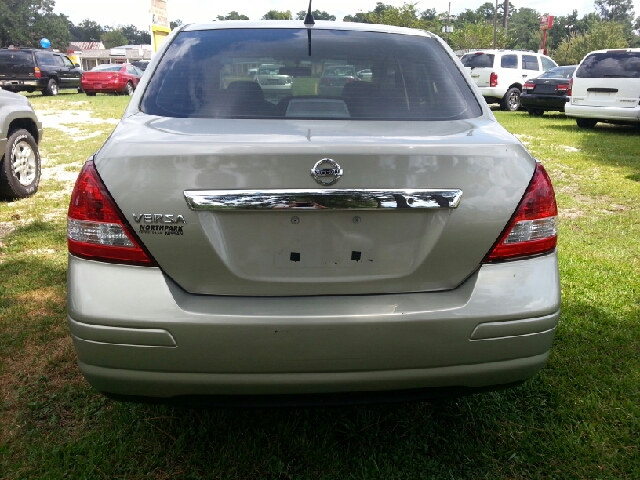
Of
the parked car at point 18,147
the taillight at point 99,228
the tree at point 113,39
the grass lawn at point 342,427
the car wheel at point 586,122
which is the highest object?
the tree at point 113,39

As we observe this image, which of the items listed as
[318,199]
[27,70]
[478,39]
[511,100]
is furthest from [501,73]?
[478,39]

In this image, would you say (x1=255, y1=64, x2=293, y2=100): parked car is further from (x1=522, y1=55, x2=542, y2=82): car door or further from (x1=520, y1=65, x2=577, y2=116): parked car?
(x1=522, y1=55, x2=542, y2=82): car door

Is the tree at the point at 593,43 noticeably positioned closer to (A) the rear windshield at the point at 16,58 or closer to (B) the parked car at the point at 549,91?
(B) the parked car at the point at 549,91

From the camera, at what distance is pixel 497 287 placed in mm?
1979

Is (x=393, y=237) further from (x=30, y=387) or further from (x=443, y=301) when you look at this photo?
(x=30, y=387)

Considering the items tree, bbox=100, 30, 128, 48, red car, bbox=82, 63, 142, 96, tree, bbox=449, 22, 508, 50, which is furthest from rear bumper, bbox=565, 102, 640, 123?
tree, bbox=100, 30, 128, 48

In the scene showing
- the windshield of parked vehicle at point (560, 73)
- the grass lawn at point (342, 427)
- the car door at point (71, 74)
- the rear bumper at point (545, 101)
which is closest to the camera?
the grass lawn at point (342, 427)

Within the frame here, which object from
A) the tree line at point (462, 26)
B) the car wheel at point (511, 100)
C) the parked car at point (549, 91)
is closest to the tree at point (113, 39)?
the tree line at point (462, 26)

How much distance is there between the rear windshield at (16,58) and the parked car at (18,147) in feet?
61.8

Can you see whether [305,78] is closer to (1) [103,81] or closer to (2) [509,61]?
(2) [509,61]

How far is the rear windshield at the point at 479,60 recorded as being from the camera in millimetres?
18125

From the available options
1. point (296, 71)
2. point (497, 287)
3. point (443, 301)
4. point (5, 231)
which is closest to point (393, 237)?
point (443, 301)

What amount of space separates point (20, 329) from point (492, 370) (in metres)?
2.68

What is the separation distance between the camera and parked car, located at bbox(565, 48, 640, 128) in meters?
11.9
